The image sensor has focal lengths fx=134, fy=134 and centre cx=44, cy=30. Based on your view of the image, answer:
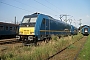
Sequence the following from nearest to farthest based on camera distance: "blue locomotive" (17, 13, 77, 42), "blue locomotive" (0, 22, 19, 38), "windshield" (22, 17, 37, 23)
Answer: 1. "blue locomotive" (17, 13, 77, 42)
2. "windshield" (22, 17, 37, 23)
3. "blue locomotive" (0, 22, 19, 38)

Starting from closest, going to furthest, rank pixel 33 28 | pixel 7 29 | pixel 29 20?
1. pixel 33 28
2. pixel 29 20
3. pixel 7 29

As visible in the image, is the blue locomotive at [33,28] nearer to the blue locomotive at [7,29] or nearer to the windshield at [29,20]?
the windshield at [29,20]

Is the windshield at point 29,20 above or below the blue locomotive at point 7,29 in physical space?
above

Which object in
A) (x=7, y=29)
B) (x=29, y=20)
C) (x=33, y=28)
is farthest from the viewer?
(x=7, y=29)

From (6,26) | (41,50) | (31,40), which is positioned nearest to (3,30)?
(6,26)

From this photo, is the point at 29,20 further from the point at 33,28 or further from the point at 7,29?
the point at 7,29

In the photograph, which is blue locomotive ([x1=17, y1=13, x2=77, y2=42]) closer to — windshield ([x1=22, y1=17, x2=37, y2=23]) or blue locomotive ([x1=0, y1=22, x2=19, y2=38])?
windshield ([x1=22, y1=17, x2=37, y2=23])

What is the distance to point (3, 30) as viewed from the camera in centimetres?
2305

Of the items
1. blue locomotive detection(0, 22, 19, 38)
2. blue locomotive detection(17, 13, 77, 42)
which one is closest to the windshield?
blue locomotive detection(17, 13, 77, 42)

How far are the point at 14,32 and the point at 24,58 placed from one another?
2094 cm

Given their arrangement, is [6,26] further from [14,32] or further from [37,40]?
[37,40]

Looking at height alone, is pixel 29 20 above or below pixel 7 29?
above

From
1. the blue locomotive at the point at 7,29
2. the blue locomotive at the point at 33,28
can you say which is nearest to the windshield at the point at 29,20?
the blue locomotive at the point at 33,28

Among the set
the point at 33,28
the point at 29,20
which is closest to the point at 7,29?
the point at 29,20
